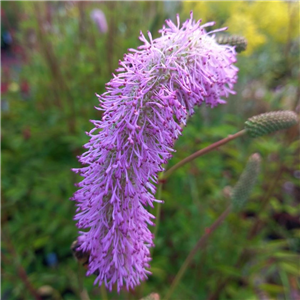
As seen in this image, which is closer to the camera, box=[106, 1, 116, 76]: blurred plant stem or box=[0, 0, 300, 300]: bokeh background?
box=[0, 0, 300, 300]: bokeh background

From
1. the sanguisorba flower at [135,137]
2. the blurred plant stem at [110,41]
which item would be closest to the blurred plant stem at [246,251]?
the sanguisorba flower at [135,137]

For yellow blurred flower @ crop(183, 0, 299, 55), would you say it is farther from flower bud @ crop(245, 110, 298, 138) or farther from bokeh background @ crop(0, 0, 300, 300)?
flower bud @ crop(245, 110, 298, 138)

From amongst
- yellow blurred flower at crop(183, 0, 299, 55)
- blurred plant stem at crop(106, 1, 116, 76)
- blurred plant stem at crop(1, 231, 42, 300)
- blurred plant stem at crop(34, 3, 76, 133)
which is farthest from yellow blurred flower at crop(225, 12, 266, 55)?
blurred plant stem at crop(1, 231, 42, 300)

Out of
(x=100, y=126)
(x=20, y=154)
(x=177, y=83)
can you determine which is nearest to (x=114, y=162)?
(x=100, y=126)

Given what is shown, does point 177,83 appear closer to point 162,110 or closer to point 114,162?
point 162,110

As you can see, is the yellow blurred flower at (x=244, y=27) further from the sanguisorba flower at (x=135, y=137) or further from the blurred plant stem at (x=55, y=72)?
the sanguisorba flower at (x=135, y=137)

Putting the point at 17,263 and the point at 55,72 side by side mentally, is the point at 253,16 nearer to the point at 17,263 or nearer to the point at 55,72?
the point at 55,72
